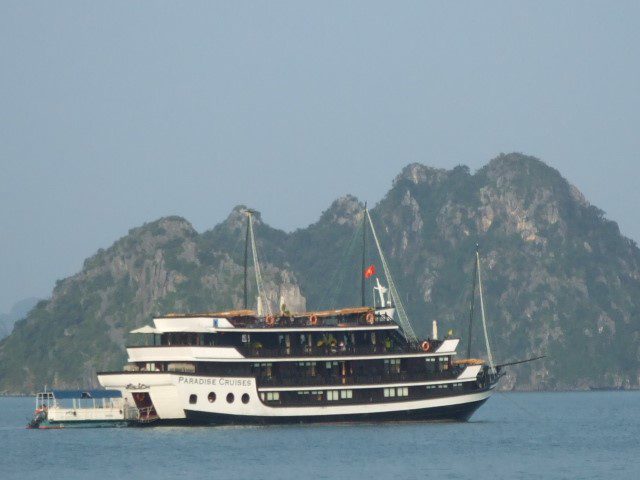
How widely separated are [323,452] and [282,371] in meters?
11.0

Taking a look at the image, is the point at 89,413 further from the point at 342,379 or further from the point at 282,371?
the point at 342,379

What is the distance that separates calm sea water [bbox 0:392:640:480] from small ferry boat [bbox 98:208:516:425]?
1.02 meters

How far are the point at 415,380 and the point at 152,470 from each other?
2041 cm

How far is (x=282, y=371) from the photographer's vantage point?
7425cm

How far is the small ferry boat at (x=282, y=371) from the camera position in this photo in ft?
242

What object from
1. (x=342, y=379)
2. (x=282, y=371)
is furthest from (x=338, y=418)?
(x=282, y=371)

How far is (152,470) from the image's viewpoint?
5875cm

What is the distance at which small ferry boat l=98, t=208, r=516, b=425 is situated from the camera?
73.6 m

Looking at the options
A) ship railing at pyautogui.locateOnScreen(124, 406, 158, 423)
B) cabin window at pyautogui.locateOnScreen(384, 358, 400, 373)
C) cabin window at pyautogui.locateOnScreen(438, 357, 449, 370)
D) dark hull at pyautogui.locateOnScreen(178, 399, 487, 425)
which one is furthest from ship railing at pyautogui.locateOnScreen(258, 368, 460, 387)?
ship railing at pyautogui.locateOnScreen(124, 406, 158, 423)

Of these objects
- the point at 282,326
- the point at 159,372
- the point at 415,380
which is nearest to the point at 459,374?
the point at 415,380

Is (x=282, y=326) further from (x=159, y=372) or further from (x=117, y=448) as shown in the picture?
(x=117, y=448)

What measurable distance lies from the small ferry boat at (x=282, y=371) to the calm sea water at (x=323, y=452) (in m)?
1.02

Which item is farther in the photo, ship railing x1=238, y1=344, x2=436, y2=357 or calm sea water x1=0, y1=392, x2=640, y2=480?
ship railing x1=238, y1=344, x2=436, y2=357

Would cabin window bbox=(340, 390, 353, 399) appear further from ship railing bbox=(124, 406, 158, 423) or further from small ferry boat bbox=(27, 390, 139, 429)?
small ferry boat bbox=(27, 390, 139, 429)
